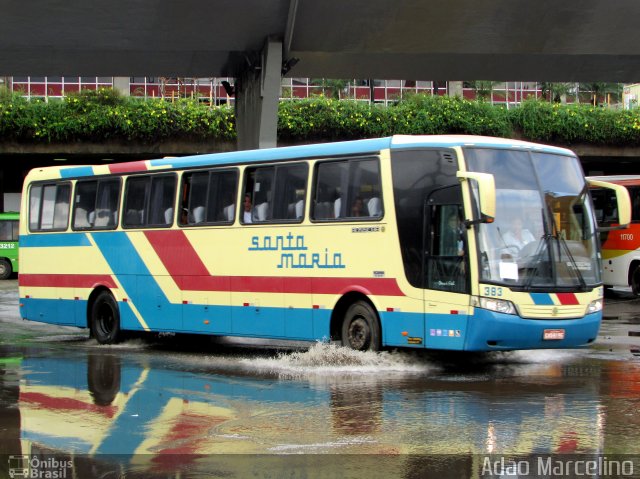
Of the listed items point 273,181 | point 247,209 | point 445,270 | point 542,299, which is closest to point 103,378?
point 247,209

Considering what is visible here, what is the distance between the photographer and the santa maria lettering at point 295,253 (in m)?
14.9

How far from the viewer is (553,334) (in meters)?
13.1

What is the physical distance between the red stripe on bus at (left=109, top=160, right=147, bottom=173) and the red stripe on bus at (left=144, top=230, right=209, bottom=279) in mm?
1297

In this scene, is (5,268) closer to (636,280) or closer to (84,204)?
(84,204)

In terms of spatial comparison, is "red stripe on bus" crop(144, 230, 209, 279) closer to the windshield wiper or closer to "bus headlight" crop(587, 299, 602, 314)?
the windshield wiper

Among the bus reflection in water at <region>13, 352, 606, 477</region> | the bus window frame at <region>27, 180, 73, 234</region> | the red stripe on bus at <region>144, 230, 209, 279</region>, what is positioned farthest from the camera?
the bus window frame at <region>27, 180, 73, 234</region>

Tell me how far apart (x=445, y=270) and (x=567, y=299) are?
1.61 metres

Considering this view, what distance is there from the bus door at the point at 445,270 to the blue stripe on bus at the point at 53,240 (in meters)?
8.02

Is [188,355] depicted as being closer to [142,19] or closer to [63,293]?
[63,293]

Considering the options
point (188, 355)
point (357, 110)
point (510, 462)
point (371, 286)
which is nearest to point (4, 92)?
point (357, 110)

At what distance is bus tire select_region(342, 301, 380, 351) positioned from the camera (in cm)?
1412

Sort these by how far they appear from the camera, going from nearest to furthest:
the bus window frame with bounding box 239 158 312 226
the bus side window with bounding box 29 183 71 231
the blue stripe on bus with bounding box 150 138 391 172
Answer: the blue stripe on bus with bounding box 150 138 391 172 < the bus window frame with bounding box 239 158 312 226 < the bus side window with bounding box 29 183 71 231

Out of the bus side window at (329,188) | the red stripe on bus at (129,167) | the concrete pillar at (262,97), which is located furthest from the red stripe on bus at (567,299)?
the concrete pillar at (262,97)

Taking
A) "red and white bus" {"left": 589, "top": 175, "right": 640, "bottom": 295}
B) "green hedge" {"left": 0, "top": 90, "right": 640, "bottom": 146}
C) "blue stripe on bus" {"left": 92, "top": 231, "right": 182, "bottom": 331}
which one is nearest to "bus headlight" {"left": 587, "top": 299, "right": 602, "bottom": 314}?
"blue stripe on bus" {"left": 92, "top": 231, "right": 182, "bottom": 331}
